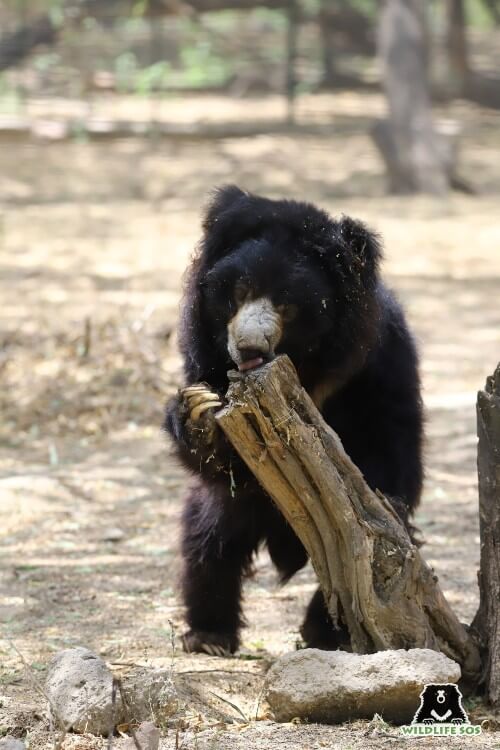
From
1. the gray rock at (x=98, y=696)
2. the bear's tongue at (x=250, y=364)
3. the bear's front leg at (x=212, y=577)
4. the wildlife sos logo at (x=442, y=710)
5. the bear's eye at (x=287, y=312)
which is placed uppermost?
the bear's eye at (x=287, y=312)

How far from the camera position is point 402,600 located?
3.58 m

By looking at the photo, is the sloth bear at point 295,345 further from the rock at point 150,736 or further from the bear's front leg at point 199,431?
the rock at point 150,736

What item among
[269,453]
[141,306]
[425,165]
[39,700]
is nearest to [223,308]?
[269,453]

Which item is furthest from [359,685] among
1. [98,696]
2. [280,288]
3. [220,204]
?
[220,204]

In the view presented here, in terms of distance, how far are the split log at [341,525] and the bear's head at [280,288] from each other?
28 cm

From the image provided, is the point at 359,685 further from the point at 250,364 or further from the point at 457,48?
the point at 457,48

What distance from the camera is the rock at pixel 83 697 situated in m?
3.24

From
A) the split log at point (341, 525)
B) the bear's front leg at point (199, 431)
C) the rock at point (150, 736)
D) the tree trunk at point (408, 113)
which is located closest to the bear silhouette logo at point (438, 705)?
the split log at point (341, 525)

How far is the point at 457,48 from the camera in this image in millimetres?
21125

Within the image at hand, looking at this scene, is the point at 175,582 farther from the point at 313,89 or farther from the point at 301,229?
the point at 313,89

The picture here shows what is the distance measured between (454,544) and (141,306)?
4872mm

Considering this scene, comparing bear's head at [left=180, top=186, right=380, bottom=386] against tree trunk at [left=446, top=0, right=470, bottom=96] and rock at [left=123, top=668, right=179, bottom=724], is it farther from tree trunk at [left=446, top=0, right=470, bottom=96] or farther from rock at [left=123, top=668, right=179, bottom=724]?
tree trunk at [left=446, top=0, right=470, bottom=96]

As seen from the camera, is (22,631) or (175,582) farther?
(175,582)

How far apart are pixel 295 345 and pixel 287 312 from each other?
132mm
